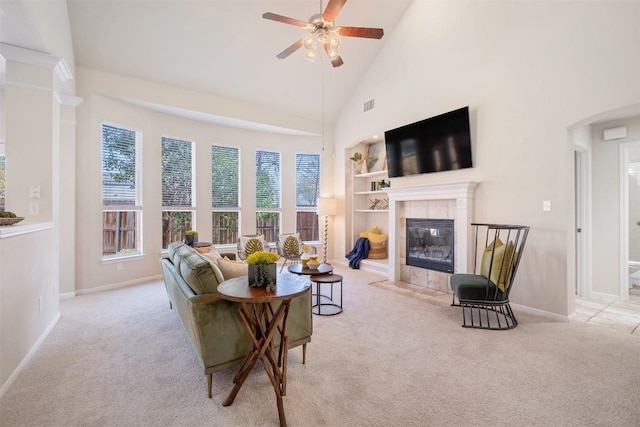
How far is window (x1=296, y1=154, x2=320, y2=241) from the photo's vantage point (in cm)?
711

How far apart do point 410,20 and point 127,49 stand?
4.45 m

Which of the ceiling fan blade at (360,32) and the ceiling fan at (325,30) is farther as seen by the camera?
the ceiling fan blade at (360,32)

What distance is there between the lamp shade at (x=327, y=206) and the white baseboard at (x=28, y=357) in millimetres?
4432

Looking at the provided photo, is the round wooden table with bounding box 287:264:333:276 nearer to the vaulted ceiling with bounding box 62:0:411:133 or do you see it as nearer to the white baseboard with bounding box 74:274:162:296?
the white baseboard with bounding box 74:274:162:296

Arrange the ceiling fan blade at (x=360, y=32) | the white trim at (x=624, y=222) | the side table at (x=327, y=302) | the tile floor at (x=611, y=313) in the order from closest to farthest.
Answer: the ceiling fan blade at (x=360, y=32) → the tile floor at (x=611, y=313) → the side table at (x=327, y=302) → the white trim at (x=624, y=222)

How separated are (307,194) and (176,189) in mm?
2830

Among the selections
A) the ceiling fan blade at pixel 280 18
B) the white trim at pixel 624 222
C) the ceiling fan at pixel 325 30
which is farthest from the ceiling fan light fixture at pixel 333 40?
the white trim at pixel 624 222

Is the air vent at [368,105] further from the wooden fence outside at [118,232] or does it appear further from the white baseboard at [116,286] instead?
the white baseboard at [116,286]

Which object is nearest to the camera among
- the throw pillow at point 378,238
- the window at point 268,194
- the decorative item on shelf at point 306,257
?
the decorative item on shelf at point 306,257

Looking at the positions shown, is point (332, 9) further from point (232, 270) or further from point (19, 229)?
point (19, 229)

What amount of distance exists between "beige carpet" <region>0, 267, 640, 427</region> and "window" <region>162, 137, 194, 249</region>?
7.89 feet

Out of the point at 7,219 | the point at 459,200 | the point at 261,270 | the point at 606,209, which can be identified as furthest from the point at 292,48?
the point at 606,209

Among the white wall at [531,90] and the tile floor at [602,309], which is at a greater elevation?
the white wall at [531,90]

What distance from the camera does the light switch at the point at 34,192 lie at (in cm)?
308
